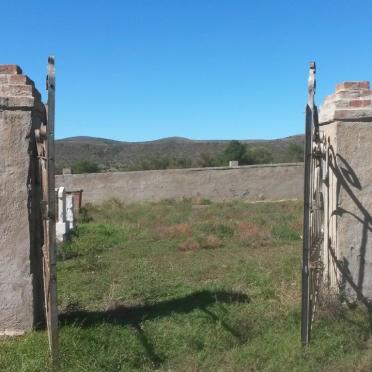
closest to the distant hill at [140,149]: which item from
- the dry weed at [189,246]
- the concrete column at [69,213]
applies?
the concrete column at [69,213]

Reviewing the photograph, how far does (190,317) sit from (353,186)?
2.18 m

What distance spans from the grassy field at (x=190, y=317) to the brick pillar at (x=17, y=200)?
298 mm

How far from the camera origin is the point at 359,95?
18.7ft

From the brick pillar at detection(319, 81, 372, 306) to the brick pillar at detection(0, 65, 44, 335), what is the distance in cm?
306

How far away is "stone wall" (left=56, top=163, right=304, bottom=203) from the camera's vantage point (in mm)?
25125

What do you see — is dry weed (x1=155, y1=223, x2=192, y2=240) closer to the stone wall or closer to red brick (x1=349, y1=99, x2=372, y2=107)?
red brick (x1=349, y1=99, x2=372, y2=107)

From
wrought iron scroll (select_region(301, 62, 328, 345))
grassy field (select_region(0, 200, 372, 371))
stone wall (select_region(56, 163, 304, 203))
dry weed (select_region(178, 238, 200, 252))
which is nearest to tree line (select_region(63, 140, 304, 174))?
stone wall (select_region(56, 163, 304, 203))

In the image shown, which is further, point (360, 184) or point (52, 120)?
point (360, 184)

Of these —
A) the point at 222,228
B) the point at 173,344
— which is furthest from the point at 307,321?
the point at 222,228

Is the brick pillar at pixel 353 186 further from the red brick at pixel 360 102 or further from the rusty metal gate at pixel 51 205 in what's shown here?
the rusty metal gate at pixel 51 205

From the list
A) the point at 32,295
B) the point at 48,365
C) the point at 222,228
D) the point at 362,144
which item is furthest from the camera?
the point at 222,228

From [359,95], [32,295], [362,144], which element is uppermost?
[359,95]

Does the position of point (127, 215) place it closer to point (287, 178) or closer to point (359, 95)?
point (287, 178)

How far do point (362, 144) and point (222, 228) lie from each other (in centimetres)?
724
